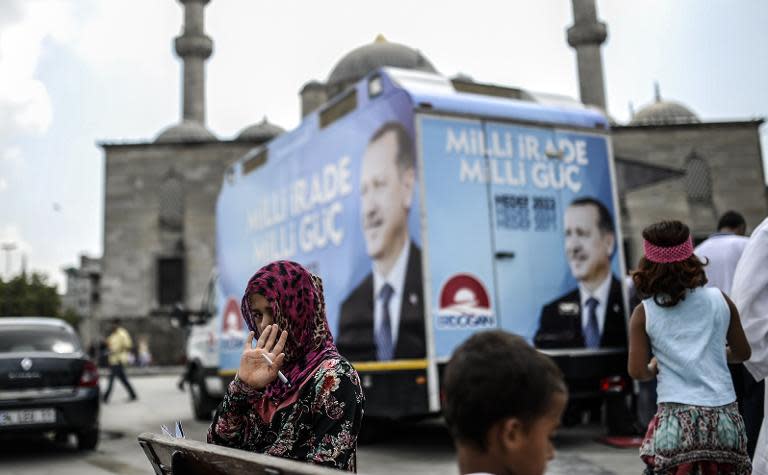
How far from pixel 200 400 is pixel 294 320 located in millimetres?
Result: 9389

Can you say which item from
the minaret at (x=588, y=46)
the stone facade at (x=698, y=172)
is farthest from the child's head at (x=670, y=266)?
the minaret at (x=588, y=46)

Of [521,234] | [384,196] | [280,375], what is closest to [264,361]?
[280,375]

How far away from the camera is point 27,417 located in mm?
7742

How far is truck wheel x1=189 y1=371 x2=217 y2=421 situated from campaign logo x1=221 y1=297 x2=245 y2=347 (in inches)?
52.2

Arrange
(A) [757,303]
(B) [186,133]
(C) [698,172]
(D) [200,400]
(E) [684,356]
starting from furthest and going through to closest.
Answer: (B) [186,133]
(C) [698,172]
(D) [200,400]
(A) [757,303]
(E) [684,356]

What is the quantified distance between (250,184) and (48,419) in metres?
3.55

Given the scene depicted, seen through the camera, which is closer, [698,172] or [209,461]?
[209,461]

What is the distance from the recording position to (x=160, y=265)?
3869cm

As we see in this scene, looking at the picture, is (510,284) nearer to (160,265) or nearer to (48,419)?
(48,419)

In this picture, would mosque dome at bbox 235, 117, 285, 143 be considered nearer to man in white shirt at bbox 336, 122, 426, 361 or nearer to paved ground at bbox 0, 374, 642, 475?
paved ground at bbox 0, 374, 642, 475

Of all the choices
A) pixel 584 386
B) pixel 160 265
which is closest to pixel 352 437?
pixel 584 386

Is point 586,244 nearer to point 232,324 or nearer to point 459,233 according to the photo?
point 459,233

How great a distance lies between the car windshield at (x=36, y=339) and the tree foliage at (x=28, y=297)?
49.1 metres

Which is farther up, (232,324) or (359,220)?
(359,220)
